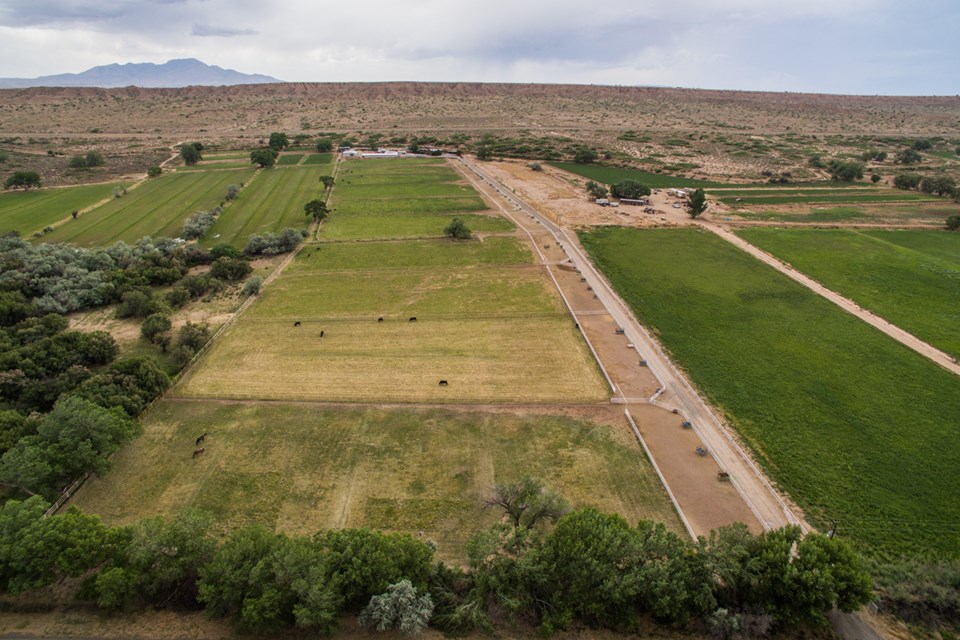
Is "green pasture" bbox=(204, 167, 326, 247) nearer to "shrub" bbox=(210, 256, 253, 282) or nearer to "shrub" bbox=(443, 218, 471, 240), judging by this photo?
"shrub" bbox=(210, 256, 253, 282)

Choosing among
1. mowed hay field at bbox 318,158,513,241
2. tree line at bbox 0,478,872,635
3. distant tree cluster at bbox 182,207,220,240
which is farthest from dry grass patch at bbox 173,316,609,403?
distant tree cluster at bbox 182,207,220,240

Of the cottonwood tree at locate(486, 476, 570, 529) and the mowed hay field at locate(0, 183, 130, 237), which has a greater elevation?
the mowed hay field at locate(0, 183, 130, 237)

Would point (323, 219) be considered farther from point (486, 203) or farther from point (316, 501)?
point (316, 501)

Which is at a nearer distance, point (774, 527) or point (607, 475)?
point (774, 527)

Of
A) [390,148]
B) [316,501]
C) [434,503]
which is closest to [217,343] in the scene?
[316,501]

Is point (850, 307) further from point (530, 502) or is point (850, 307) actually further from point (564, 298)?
point (530, 502)

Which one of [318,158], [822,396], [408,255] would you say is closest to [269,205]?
[408,255]
